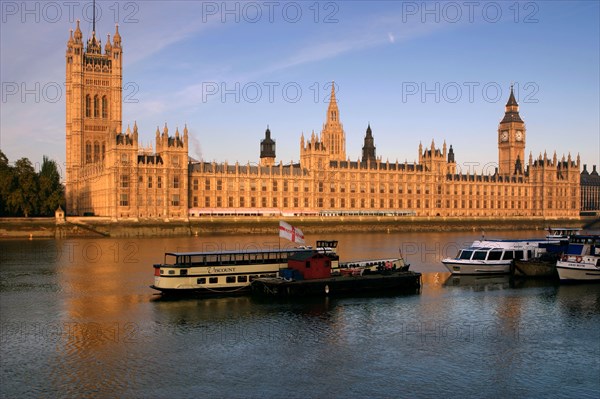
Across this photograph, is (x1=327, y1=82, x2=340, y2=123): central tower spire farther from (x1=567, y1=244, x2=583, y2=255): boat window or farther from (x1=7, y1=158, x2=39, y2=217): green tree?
(x1=567, y1=244, x2=583, y2=255): boat window

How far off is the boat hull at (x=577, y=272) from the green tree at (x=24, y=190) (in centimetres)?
8803

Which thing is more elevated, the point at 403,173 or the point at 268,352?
the point at 403,173

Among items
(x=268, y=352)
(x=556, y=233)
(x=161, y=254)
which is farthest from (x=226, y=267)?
(x=556, y=233)

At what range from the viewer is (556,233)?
218ft

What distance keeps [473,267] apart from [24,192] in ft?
268

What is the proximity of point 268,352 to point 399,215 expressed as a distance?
12112 centimetres

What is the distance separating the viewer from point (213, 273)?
156 ft

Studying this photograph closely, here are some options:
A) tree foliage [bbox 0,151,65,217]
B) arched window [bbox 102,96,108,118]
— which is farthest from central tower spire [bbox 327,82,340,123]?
tree foliage [bbox 0,151,65,217]

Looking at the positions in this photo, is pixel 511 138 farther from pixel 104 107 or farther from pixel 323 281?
pixel 323 281

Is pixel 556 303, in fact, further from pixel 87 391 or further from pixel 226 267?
pixel 87 391

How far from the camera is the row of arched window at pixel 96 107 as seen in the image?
158 meters

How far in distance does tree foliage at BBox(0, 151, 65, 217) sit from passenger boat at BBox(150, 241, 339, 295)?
72422 mm

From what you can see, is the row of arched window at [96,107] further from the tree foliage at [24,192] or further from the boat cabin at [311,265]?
the boat cabin at [311,265]

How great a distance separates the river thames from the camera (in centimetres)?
2766
